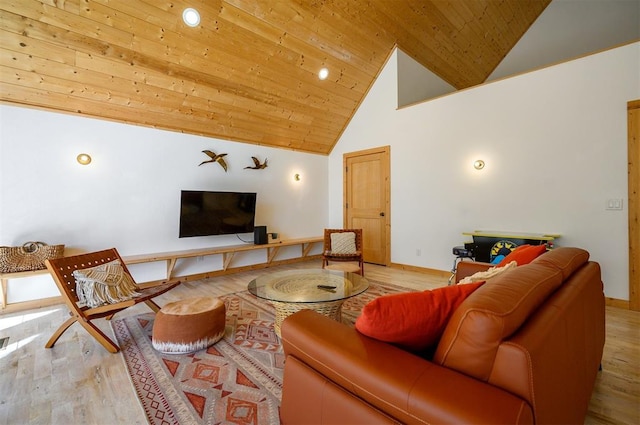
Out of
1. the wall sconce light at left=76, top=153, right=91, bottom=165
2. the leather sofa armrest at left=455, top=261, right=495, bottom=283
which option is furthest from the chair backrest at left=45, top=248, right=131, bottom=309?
the leather sofa armrest at left=455, top=261, right=495, bottom=283

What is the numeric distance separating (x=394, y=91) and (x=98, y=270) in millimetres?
4777

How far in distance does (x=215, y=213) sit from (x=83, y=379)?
9.07ft

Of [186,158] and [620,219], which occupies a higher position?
[186,158]

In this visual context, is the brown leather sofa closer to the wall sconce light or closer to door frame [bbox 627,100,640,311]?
door frame [bbox 627,100,640,311]

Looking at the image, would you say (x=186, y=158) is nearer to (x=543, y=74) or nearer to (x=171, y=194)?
(x=171, y=194)

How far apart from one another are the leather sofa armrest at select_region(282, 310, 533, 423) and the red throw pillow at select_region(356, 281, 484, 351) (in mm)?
50

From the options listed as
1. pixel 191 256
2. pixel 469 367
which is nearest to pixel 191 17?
pixel 191 256

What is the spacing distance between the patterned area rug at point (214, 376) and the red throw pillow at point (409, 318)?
3.14 feet

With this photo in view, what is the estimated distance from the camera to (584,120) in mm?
3336

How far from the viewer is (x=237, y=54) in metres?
3.70

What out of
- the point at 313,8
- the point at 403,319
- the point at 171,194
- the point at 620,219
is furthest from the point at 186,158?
the point at 620,219

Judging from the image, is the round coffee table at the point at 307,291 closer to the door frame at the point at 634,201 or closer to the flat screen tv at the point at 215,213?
the flat screen tv at the point at 215,213

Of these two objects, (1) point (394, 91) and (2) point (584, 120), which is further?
(1) point (394, 91)

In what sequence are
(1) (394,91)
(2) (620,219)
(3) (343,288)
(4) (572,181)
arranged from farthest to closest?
(1) (394,91)
(4) (572,181)
(2) (620,219)
(3) (343,288)
